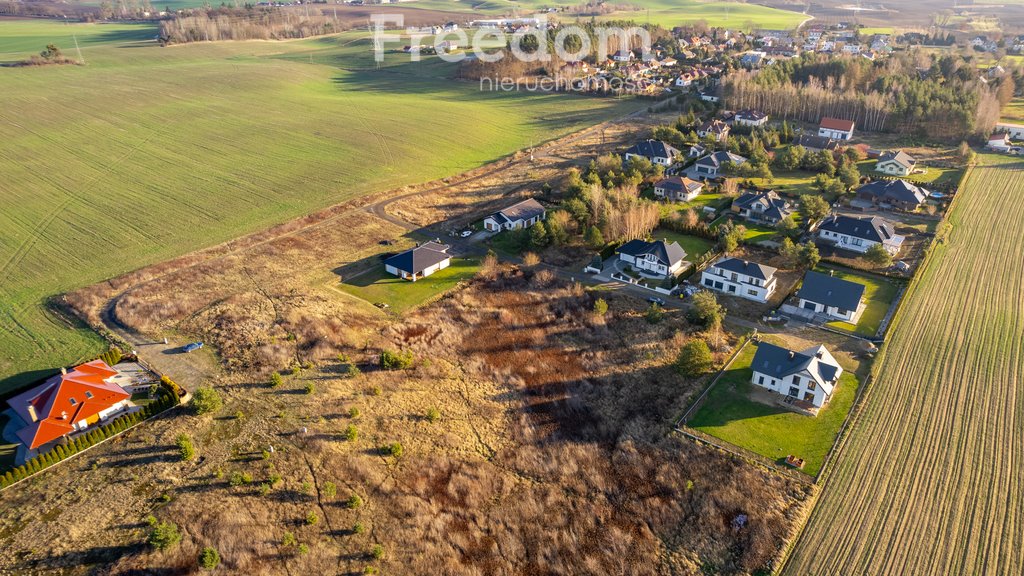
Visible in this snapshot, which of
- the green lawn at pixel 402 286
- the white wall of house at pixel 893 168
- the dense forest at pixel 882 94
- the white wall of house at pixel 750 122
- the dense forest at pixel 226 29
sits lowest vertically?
the green lawn at pixel 402 286

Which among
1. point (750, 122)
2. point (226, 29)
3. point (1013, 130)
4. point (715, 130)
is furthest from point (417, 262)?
point (226, 29)

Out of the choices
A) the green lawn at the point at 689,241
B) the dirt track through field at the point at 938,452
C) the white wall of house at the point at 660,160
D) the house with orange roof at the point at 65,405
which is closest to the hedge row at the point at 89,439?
the house with orange roof at the point at 65,405

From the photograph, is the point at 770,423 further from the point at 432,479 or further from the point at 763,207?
the point at 763,207

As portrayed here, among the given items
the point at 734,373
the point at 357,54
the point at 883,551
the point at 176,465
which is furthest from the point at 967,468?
the point at 357,54

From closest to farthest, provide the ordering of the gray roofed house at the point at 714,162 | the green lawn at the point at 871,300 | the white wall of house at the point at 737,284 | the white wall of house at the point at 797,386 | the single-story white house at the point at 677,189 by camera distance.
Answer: the white wall of house at the point at 797,386, the green lawn at the point at 871,300, the white wall of house at the point at 737,284, the single-story white house at the point at 677,189, the gray roofed house at the point at 714,162

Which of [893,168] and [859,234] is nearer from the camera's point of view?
[859,234]

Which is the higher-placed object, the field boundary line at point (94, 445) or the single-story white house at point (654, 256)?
the single-story white house at point (654, 256)

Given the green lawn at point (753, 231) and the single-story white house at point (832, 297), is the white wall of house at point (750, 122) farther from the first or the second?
the single-story white house at point (832, 297)
